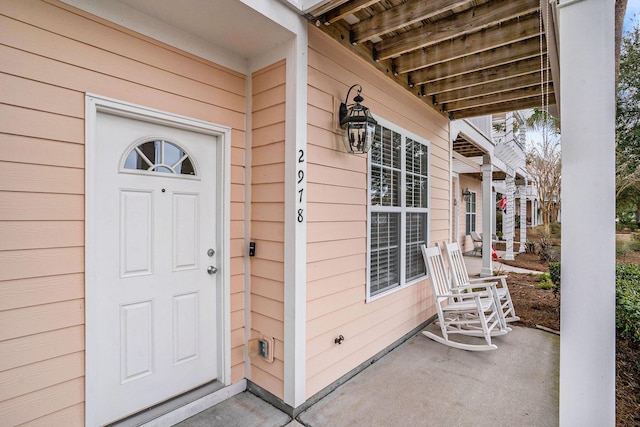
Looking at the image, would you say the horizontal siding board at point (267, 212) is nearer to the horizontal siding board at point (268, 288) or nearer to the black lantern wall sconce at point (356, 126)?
the horizontal siding board at point (268, 288)

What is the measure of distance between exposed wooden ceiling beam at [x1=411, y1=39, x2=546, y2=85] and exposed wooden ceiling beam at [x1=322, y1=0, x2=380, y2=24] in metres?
1.39

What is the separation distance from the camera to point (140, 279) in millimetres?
1986

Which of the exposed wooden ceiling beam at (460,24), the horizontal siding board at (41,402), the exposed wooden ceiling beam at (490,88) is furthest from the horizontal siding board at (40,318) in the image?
the exposed wooden ceiling beam at (490,88)

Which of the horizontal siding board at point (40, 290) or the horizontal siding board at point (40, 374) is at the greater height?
the horizontal siding board at point (40, 290)

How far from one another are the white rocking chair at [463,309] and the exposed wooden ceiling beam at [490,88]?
1.88 meters

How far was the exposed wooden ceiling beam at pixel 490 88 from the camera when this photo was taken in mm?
3211

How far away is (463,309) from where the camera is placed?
3.19 m

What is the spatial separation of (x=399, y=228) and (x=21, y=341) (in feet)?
10.0

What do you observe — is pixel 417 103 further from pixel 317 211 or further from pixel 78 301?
pixel 78 301

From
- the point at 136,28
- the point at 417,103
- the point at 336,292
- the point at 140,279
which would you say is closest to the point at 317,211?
the point at 336,292

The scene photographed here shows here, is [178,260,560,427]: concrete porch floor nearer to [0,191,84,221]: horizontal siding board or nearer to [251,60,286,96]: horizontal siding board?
[0,191,84,221]: horizontal siding board

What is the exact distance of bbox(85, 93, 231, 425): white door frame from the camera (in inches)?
67.4

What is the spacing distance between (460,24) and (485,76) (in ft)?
3.60

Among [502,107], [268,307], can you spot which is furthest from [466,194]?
[268,307]
